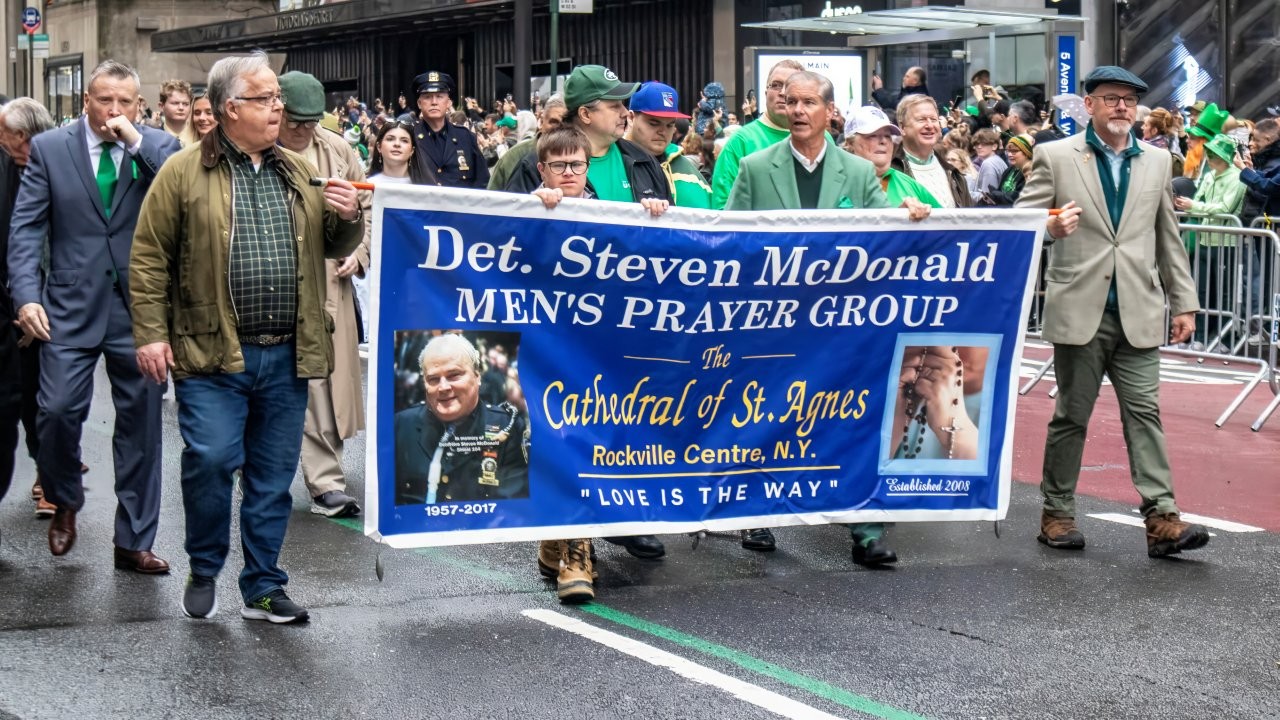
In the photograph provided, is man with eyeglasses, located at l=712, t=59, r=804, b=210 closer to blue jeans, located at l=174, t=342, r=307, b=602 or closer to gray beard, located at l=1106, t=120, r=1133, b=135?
gray beard, located at l=1106, t=120, r=1133, b=135

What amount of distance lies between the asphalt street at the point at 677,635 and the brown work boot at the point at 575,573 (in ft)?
0.22

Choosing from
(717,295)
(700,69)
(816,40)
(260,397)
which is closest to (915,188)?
(717,295)

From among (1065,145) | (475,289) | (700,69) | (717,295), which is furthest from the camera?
(700,69)

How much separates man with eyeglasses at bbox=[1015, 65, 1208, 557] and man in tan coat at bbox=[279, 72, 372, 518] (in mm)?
3271

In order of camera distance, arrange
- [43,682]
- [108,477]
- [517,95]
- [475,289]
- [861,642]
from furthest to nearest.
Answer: [517,95] → [108,477] → [475,289] → [861,642] → [43,682]

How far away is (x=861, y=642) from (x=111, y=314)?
3.28 meters

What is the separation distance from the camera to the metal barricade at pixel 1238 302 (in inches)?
460

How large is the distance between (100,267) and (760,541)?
295cm

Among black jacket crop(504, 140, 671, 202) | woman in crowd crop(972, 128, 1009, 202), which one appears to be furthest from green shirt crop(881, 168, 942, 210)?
woman in crowd crop(972, 128, 1009, 202)

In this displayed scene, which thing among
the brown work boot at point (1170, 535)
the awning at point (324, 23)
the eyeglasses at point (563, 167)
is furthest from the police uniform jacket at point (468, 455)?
the awning at point (324, 23)

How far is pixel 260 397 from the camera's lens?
21.0 feet

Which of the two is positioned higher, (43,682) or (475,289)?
(475,289)

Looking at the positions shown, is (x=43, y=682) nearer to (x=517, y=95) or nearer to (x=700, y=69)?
(x=517, y=95)

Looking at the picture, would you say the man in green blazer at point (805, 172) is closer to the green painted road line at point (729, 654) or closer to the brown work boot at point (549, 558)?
the brown work boot at point (549, 558)
